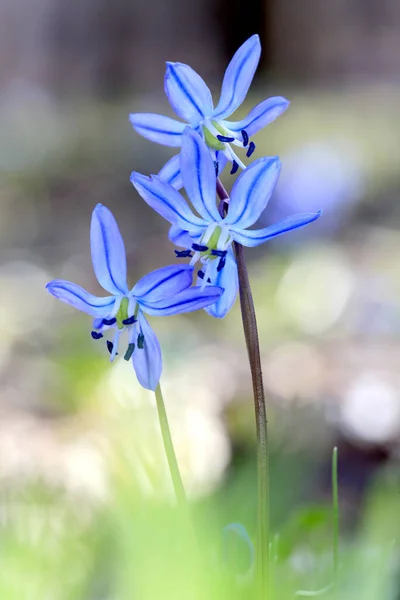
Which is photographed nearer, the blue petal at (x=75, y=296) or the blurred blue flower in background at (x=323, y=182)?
the blue petal at (x=75, y=296)

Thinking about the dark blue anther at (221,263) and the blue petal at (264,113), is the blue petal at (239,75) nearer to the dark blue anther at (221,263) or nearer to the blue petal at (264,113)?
the blue petal at (264,113)

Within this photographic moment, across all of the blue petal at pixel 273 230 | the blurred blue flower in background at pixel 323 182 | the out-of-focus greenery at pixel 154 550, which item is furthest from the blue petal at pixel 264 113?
the blurred blue flower in background at pixel 323 182

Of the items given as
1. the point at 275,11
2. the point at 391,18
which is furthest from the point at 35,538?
the point at 275,11

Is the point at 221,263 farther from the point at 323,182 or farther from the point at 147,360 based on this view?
the point at 323,182

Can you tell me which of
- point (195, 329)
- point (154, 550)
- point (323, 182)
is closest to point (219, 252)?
point (154, 550)

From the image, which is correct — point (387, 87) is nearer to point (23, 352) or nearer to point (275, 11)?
point (275, 11)

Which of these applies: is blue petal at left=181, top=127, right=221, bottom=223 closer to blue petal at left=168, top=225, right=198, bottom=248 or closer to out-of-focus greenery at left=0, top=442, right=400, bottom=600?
blue petal at left=168, top=225, right=198, bottom=248

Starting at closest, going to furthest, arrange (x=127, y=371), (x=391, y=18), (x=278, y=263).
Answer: (x=127, y=371) < (x=278, y=263) < (x=391, y=18)
